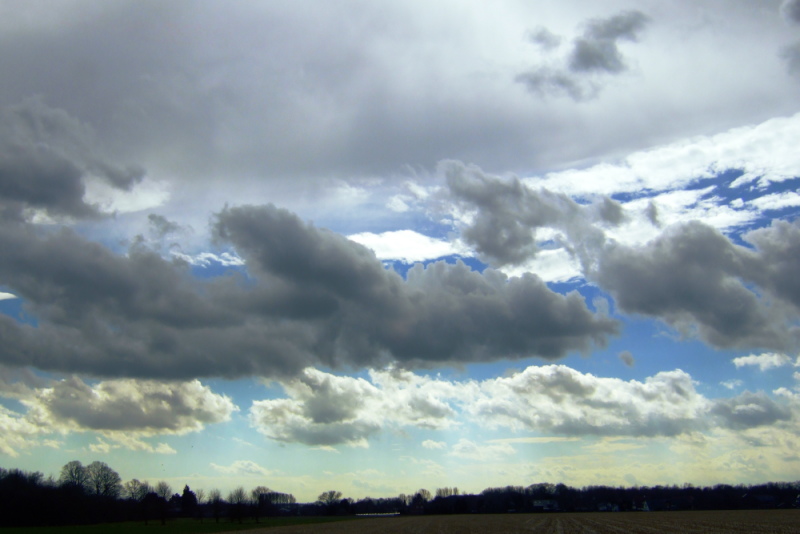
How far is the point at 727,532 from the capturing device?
6906cm

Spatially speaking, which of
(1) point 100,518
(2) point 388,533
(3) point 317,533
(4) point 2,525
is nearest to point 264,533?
(3) point 317,533

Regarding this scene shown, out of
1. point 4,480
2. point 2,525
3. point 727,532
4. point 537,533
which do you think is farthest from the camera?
point 4,480

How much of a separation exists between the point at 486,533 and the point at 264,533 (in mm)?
36035

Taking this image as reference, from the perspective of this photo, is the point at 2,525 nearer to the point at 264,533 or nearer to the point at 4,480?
the point at 4,480

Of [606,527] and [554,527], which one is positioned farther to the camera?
[554,527]

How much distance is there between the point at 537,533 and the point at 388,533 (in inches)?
938

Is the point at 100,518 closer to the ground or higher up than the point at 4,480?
closer to the ground

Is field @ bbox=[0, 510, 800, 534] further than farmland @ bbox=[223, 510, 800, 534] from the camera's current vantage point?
Yes

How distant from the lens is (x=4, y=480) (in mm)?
155250

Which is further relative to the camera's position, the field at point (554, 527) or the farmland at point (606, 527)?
the field at point (554, 527)

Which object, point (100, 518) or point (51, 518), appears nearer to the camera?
point (51, 518)

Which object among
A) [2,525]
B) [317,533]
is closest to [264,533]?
[317,533]

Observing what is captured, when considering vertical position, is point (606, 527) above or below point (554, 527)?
above

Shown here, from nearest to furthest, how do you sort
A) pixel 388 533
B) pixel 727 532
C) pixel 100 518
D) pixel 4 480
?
pixel 727 532 < pixel 388 533 < pixel 4 480 < pixel 100 518
